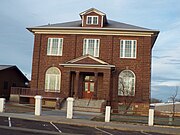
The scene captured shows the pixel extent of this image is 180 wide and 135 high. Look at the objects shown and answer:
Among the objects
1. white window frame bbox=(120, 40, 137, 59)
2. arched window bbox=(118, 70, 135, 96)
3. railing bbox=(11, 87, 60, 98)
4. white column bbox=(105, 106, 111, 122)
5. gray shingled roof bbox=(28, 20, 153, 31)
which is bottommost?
white column bbox=(105, 106, 111, 122)

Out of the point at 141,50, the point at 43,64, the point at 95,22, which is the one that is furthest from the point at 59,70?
the point at 141,50

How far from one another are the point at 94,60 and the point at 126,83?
4473mm

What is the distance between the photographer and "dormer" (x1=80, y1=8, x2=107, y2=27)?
37188 mm

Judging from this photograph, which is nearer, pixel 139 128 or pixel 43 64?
pixel 139 128

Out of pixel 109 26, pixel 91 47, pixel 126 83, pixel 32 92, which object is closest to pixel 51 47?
pixel 91 47

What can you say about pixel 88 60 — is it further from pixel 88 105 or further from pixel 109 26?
pixel 109 26

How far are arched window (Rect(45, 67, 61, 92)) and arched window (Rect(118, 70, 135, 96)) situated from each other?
6974 millimetres

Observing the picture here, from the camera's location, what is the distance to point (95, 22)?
37.4 m

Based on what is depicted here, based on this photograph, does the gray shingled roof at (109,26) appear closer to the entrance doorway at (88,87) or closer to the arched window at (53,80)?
the arched window at (53,80)

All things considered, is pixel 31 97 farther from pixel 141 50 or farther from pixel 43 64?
pixel 141 50

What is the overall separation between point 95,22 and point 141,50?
629cm

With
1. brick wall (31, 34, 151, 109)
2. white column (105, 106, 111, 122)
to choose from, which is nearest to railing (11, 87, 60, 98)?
brick wall (31, 34, 151, 109)

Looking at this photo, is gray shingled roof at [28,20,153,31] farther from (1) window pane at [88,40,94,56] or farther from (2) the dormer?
(1) window pane at [88,40,94,56]

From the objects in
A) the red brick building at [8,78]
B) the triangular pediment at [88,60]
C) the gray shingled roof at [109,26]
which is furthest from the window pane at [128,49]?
the red brick building at [8,78]
